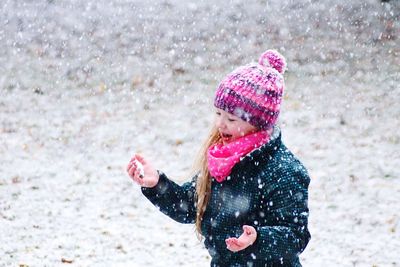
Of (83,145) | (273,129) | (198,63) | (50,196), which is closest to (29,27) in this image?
(198,63)

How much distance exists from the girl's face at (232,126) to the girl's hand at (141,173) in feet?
1.12

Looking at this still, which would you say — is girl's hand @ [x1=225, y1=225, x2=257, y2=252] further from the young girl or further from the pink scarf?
the pink scarf

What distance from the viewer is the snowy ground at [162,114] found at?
4.99 meters

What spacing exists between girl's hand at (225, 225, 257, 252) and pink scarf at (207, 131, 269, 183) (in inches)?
12.0

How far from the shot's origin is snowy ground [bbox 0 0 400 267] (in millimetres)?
4988

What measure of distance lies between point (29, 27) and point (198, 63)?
3.09 meters

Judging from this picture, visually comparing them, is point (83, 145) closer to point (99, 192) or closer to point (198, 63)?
point (99, 192)

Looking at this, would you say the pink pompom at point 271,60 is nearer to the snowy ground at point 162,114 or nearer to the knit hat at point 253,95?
the knit hat at point 253,95

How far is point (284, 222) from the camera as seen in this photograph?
2393mm

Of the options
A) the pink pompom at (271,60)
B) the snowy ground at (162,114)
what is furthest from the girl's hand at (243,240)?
the snowy ground at (162,114)

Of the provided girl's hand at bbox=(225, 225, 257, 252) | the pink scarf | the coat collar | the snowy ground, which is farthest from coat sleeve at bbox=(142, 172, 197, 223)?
the snowy ground

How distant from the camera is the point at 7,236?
16.2 feet

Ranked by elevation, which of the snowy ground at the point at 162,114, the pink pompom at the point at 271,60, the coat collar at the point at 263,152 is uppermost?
the pink pompom at the point at 271,60

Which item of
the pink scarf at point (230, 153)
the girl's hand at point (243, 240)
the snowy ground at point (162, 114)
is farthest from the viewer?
the snowy ground at point (162, 114)
